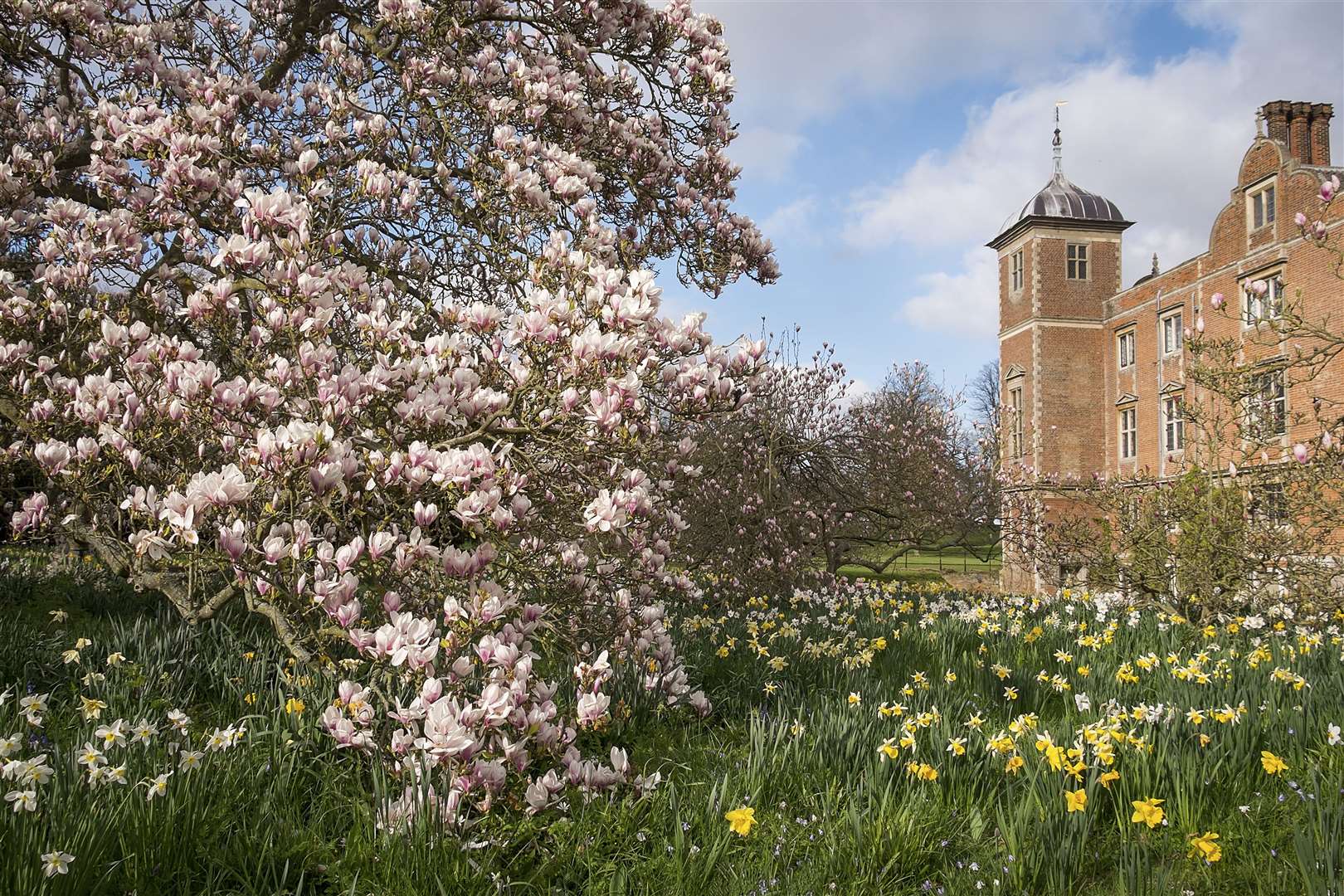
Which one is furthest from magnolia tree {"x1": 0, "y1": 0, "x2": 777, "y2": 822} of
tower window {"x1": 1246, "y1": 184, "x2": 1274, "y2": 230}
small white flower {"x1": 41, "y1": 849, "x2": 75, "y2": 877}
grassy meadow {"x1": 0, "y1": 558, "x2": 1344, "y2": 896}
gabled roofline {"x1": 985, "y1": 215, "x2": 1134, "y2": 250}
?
gabled roofline {"x1": 985, "y1": 215, "x2": 1134, "y2": 250}

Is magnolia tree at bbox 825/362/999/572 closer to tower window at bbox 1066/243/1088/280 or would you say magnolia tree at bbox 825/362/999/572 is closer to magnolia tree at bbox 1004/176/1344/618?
magnolia tree at bbox 1004/176/1344/618

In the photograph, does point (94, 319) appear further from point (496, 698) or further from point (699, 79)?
point (699, 79)

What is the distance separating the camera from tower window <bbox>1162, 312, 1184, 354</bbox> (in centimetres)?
2764

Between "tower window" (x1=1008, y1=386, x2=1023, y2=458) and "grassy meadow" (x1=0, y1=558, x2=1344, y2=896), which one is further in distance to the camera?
"tower window" (x1=1008, y1=386, x2=1023, y2=458)

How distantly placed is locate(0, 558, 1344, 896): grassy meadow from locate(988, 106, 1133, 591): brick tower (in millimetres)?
27741

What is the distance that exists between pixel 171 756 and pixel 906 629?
4.83m

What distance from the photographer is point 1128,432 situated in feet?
98.2

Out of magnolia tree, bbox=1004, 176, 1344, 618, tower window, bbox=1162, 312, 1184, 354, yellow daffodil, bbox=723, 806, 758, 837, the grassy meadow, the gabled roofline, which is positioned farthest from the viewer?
the gabled roofline

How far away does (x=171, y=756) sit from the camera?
297 centimetres

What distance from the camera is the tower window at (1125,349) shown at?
2997 centimetres

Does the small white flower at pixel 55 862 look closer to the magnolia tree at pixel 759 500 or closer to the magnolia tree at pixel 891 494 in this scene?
the magnolia tree at pixel 759 500

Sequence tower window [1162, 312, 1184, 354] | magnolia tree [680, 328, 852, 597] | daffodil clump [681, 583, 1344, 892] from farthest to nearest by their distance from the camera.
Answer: tower window [1162, 312, 1184, 354] < magnolia tree [680, 328, 852, 597] < daffodil clump [681, 583, 1344, 892]

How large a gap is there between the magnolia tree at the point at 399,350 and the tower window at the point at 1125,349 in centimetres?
2807

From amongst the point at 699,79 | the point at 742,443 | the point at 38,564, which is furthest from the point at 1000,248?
the point at 38,564
